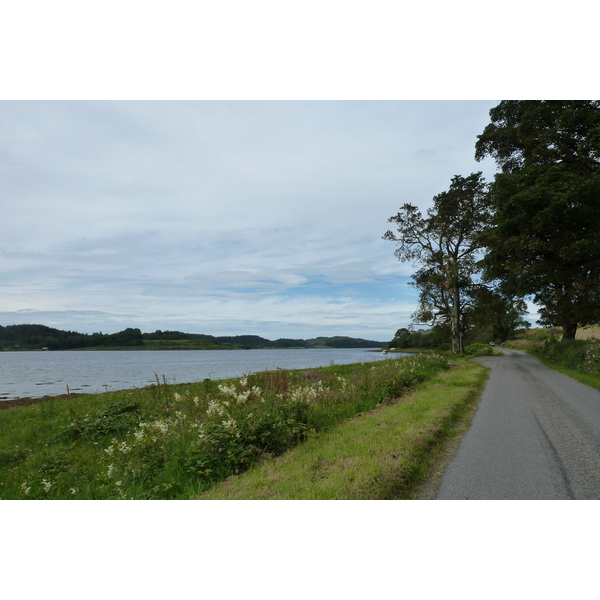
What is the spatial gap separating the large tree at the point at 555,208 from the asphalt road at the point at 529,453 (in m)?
9.65

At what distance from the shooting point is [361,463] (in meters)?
5.11

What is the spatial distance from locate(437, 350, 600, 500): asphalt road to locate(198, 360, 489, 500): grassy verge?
1.37 ft

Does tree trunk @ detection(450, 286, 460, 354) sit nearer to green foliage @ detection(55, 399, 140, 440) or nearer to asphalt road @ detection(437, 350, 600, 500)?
asphalt road @ detection(437, 350, 600, 500)

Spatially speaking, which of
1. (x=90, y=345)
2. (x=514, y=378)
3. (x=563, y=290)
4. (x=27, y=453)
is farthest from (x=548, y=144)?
(x=90, y=345)

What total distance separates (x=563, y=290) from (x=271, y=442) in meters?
25.6

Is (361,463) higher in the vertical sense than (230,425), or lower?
lower

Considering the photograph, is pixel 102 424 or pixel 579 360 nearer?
pixel 102 424

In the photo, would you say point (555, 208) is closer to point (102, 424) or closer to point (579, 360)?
point (579, 360)

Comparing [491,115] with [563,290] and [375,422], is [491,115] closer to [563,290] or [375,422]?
[563,290]

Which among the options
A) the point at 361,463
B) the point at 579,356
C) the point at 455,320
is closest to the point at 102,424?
the point at 361,463

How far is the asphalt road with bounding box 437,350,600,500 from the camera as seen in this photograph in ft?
14.5

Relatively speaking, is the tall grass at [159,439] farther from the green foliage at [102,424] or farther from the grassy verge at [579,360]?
the grassy verge at [579,360]

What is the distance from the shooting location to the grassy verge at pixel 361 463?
14.5 ft

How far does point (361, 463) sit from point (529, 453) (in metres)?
2.77
